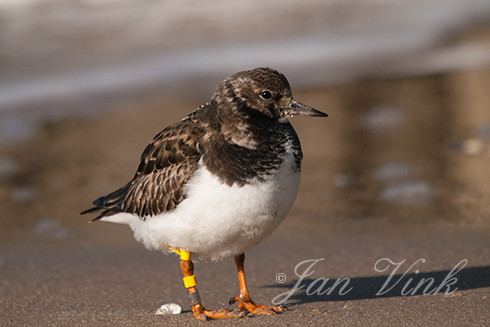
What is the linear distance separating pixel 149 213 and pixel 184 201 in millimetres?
446

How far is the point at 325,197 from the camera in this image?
22.3ft

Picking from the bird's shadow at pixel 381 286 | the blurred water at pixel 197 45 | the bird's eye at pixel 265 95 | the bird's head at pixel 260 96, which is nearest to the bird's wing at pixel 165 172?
the bird's head at pixel 260 96

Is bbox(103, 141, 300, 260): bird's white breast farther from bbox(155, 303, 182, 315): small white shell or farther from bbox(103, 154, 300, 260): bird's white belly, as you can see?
bbox(155, 303, 182, 315): small white shell

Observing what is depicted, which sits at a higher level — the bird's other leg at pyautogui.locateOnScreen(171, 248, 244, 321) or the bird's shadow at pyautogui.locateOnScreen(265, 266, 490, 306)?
the bird's other leg at pyautogui.locateOnScreen(171, 248, 244, 321)

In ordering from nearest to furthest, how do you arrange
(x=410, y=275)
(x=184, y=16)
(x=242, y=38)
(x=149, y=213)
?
(x=149, y=213), (x=410, y=275), (x=242, y=38), (x=184, y=16)

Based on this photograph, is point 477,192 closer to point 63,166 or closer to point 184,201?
point 184,201

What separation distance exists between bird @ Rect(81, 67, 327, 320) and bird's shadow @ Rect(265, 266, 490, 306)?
451 mm

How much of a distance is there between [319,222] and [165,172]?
7.79ft

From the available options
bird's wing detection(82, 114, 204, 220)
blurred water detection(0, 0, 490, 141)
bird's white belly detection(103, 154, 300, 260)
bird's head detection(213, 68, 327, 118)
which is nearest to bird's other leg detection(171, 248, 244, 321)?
bird's white belly detection(103, 154, 300, 260)

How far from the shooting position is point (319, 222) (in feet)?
20.5

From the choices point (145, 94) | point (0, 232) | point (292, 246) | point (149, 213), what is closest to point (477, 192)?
point (292, 246)

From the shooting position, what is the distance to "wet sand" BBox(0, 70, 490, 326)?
14.3ft

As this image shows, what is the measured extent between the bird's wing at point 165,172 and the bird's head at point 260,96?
0.28 metres

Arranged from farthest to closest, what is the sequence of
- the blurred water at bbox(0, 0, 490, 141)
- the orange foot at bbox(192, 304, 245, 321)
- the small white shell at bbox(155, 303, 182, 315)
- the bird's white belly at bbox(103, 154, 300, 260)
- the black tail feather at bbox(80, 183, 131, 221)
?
the blurred water at bbox(0, 0, 490, 141), the black tail feather at bbox(80, 183, 131, 221), the small white shell at bbox(155, 303, 182, 315), the orange foot at bbox(192, 304, 245, 321), the bird's white belly at bbox(103, 154, 300, 260)
